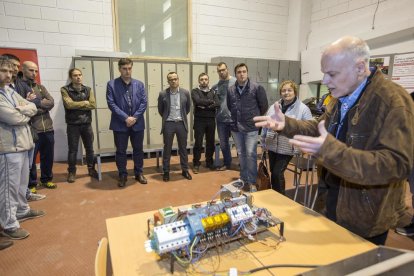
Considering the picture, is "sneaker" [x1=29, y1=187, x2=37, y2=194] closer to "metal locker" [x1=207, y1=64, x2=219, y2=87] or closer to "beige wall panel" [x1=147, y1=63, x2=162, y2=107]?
"beige wall panel" [x1=147, y1=63, x2=162, y2=107]

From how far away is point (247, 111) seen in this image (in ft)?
10.6

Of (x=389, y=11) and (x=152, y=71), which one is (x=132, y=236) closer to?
(x=152, y=71)

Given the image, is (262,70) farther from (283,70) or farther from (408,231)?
(408,231)

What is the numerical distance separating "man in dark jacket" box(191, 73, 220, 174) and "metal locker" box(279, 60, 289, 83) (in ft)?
8.36

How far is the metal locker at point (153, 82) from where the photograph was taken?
15.6 ft

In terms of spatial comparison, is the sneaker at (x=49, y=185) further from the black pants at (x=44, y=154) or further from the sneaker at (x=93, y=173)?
the sneaker at (x=93, y=173)

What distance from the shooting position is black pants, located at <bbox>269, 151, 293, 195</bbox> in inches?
108

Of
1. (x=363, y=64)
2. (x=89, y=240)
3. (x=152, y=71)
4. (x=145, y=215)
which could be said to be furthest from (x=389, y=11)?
(x=89, y=240)

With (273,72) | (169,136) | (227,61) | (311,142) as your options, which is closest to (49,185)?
(169,136)

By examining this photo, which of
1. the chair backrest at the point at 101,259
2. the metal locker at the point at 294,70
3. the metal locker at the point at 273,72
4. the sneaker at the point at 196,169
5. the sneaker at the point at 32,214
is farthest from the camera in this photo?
the metal locker at the point at 294,70

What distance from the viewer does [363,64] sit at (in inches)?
45.8

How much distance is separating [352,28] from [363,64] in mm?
5045

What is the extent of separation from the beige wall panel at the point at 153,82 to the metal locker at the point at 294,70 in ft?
10.3

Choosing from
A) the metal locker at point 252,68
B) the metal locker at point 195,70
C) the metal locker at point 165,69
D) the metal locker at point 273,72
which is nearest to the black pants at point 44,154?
the metal locker at point 165,69
